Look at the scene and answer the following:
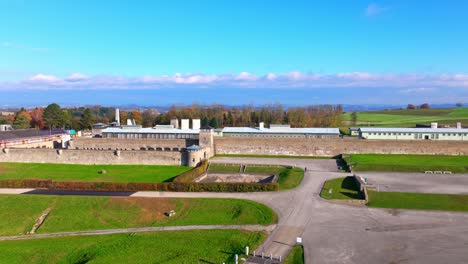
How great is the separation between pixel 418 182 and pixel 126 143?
42.3m

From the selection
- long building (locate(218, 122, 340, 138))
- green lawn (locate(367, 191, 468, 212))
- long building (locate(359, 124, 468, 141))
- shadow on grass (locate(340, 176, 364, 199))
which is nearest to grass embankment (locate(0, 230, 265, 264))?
shadow on grass (locate(340, 176, 364, 199))

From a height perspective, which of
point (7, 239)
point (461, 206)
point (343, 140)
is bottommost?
point (7, 239)

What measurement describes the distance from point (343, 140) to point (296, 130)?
29.4 feet

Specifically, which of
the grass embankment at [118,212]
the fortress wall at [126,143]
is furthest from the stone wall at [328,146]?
the grass embankment at [118,212]

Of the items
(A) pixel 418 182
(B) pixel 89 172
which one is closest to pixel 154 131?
(B) pixel 89 172

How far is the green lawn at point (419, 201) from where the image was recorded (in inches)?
1174

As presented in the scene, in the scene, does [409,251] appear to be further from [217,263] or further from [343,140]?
[343,140]

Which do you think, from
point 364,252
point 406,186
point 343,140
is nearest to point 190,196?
point 364,252

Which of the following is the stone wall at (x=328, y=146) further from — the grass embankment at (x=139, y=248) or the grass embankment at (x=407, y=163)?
the grass embankment at (x=139, y=248)

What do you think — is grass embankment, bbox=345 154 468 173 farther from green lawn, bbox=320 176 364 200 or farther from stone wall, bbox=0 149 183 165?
stone wall, bbox=0 149 183 165

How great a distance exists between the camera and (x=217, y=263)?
2153 cm

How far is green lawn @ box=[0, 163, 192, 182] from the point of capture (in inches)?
1713

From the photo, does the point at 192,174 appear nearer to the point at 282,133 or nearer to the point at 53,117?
the point at 282,133

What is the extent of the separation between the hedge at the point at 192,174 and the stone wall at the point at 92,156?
3.57 meters
